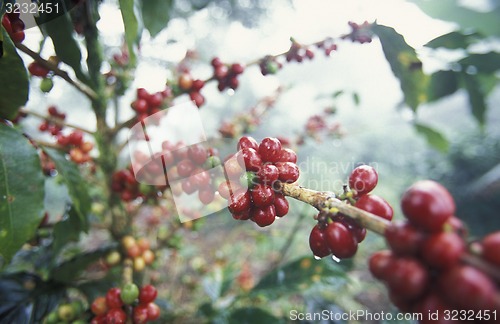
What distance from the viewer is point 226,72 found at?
35.8 inches

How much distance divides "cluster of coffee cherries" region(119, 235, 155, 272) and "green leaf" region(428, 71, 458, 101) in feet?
3.79

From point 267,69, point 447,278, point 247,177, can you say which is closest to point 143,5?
point 267,69

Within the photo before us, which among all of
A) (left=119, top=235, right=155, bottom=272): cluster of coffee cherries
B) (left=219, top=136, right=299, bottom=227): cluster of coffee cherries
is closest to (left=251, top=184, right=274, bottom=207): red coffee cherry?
(left=219, top=136, right=299, bottom=227): cluster of coffee cherries

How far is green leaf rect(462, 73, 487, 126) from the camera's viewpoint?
1052 mm

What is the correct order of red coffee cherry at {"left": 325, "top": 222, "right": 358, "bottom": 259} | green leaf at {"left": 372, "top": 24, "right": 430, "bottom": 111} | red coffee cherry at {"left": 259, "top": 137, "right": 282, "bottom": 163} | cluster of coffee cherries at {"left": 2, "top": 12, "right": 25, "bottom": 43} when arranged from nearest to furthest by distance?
red coffee cherry at {"left": 325, "top": 222, "right": 358, "bottom": 259}
red coffee cherry at {"left": 259, "top": 137, "right": 282, "bottom": 163}
cluster of coffee cherries at {"left": 2, "top": 12, "right": 25, "bottom": 43}
green leaf at {"left": 372, "top": 24, "right": 430, "bottom": 111}

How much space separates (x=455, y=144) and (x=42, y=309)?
4913mm

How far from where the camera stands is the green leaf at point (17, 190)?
1.82 ft

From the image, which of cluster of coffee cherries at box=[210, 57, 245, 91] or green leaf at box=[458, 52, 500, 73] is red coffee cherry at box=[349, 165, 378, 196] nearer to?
cluster of coffee cherries at box=[210, 57, 245, 91]

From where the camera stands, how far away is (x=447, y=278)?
298mm

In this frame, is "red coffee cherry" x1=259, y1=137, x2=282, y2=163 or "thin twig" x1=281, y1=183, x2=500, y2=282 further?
"red coffee cherry" x1=259, y1=137, x2=282, y2=163

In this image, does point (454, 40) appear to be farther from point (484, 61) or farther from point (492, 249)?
point (492, 249)

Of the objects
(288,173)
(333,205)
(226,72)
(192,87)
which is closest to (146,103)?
(192,87)

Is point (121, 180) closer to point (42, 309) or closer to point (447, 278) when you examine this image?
point (42, 309)

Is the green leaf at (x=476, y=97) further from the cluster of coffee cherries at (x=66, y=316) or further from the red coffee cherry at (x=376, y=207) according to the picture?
the cluster of coffee cherries at (x=66, y=316)
